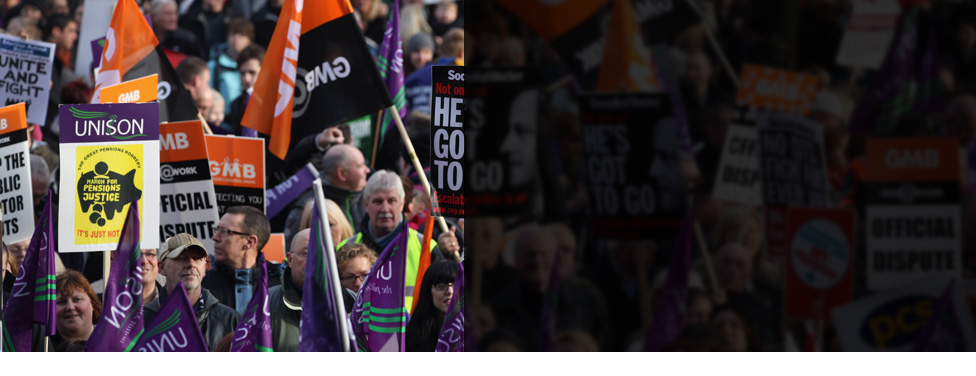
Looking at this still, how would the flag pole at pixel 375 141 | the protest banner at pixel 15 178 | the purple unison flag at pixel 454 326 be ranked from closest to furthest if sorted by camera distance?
the purple unison flag at pixel 454 326, the protest banner at pixel 15 178, the flag pole at pixel 375 141

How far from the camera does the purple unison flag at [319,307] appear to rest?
3809 mm

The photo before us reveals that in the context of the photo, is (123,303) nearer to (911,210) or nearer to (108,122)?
(108,122)

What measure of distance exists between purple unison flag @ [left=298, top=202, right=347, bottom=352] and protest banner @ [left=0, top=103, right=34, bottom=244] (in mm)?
1661

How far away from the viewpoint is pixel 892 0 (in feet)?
6.35

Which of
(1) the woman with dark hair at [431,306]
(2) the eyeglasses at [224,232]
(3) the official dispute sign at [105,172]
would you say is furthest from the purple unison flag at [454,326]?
(3) the official dispute sign at [105,172]

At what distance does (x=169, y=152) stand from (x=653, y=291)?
3.34 meters

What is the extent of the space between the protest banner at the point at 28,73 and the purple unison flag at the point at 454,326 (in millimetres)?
2820

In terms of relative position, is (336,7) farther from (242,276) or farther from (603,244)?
(603,244)

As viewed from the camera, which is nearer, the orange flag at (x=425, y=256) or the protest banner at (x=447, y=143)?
the protest banner at (x=447, y=143)

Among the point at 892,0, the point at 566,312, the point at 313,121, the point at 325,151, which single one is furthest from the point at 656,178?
the point at 325,151

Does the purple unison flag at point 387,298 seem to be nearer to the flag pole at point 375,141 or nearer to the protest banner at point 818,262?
the flag pole at point 375,141

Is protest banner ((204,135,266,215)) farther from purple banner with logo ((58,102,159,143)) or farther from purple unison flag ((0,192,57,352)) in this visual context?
purple unison flag ((0,192,57,352))

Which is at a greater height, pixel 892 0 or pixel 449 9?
pixel 449 9

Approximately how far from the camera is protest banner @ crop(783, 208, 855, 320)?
2.04 m
